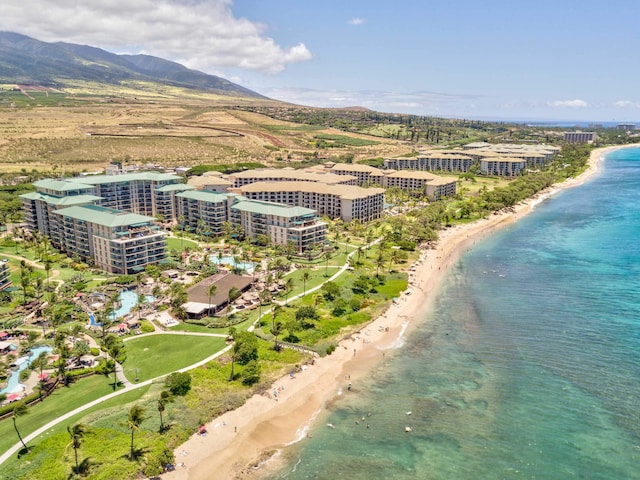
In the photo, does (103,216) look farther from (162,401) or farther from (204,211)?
(162,401)

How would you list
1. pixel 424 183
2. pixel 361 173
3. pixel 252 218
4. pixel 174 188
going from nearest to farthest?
pixel 252 218
pixel 174 188
pixel 424 183
pixel 361 173

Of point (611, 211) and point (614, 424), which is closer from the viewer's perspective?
point (614, 424)

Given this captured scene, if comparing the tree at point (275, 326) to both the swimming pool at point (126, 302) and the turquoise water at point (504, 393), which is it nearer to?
the turquoise water at point (504, 393)

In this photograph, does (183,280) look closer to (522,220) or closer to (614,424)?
(614,424)

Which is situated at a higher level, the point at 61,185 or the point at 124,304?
the point at 61,185

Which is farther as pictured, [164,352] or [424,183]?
[424,183]

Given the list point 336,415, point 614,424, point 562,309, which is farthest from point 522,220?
point 336,415

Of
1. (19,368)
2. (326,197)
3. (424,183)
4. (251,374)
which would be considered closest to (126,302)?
(19,368)

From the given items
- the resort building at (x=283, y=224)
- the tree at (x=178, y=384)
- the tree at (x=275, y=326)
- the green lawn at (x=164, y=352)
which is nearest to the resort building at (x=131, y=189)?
the resort building at (x=283, y=224)
